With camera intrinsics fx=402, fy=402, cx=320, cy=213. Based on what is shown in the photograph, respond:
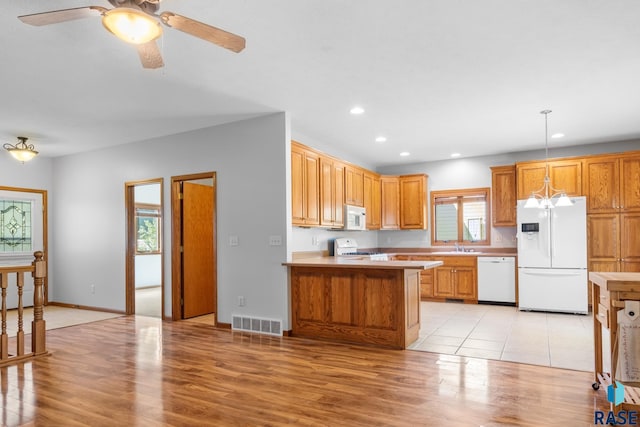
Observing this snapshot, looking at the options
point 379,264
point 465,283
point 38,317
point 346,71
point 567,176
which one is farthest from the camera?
point 465,283

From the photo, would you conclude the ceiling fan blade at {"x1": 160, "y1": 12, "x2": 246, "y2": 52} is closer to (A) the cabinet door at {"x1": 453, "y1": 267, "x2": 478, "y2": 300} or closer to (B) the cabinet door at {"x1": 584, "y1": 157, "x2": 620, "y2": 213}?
(A) the cabinet door at {"x1": 453, "y1": 267, "x2": 478, "y2": 300}

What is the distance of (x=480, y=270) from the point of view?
679 centimetres

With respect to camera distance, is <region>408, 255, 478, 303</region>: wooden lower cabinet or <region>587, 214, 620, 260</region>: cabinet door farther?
<region>408, 255, 478, 303</region>: wooden lower cabinet

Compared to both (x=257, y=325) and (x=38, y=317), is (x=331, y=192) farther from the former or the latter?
(x=38, y=317)

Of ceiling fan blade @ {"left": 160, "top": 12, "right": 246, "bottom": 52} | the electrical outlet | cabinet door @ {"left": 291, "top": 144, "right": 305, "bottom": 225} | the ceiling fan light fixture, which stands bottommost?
the electrical outlet

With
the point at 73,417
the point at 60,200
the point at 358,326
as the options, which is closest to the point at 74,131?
the point at 60,200

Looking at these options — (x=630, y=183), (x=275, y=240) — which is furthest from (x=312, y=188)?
(x=630, y=183)

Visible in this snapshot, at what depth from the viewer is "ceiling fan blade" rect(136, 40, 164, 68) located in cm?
233

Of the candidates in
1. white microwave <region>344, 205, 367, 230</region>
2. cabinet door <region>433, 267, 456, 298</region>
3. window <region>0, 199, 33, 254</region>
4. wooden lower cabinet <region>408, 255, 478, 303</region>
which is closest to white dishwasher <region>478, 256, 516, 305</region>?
wooden lower cabinet <region>408, 255, 478, 303</region>

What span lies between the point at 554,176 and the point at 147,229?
8.35m

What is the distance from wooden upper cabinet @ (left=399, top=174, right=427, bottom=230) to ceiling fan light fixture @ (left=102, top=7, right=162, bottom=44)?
6.23 metres

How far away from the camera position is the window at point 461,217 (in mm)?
7430

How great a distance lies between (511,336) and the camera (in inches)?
181

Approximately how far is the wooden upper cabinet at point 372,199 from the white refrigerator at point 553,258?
7.72 ft
